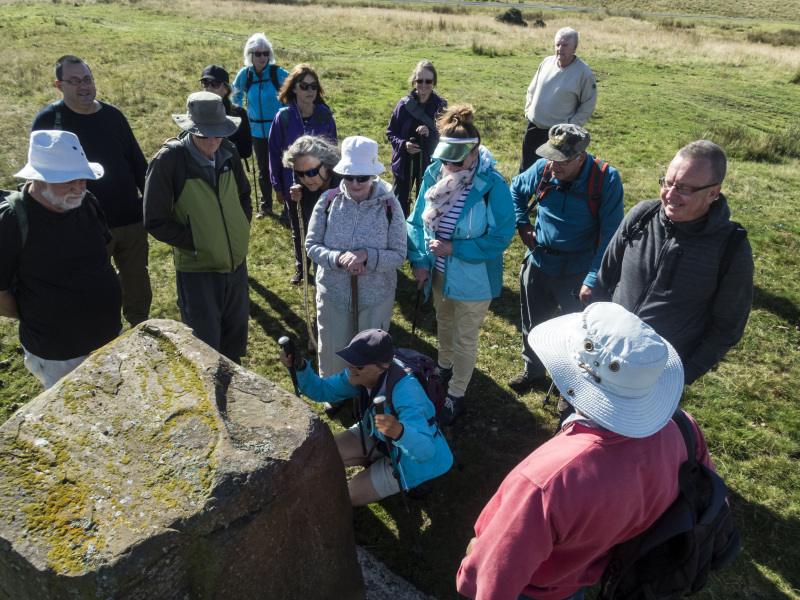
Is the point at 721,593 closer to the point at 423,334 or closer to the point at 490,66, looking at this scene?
the point at 423,334

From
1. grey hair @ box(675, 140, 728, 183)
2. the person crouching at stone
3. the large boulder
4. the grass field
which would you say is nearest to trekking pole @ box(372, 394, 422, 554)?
the person crouching at stone

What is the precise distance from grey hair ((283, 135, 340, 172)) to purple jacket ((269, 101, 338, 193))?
1.52m

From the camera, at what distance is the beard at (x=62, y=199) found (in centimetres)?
367

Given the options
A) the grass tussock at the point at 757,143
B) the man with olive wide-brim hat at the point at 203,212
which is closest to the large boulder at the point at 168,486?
the man with olive wide-brim hat at the point at 203,212

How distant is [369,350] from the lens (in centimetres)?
352

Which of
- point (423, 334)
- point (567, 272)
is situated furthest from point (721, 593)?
point (423, 334)

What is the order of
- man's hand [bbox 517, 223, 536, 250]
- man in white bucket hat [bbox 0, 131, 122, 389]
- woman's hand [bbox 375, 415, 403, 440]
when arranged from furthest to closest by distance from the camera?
man's hand [bbox 517, 223, 536, 250], man in white bucket hat [bbox 0, 131, 122, 389], woman's hand [bbox 375, 415, 403, 440]

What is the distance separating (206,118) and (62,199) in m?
1.15

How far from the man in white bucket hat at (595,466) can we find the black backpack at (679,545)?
6 centimetres

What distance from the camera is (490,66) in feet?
67.6

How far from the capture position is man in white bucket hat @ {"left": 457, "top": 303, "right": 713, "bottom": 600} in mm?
2123

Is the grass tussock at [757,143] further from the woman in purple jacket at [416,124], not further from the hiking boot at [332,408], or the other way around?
the hiking boot at [332,408]

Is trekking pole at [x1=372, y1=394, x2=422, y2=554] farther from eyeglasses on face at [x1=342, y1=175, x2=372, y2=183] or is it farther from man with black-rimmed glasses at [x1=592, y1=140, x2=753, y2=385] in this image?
man with black-rimmed glasses at [x1=592, y1=140, x2=753, y2=385]

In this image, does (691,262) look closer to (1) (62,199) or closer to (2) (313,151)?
(2) (313,151)
